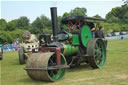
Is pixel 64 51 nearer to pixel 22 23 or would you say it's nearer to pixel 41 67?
pixel 41 67

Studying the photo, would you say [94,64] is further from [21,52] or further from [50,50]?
[21,52]

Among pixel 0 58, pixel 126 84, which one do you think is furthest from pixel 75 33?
pixel 0 58

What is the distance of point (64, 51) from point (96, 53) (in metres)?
1.49

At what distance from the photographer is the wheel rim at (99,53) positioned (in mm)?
7227

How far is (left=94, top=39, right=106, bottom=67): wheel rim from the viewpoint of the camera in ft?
23.7

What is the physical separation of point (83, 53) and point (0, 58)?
652 centimetres

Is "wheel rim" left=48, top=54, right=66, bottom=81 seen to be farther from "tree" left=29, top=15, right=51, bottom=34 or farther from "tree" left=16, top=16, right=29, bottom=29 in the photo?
"tree" left=16, top=16, right=29, bottom=29

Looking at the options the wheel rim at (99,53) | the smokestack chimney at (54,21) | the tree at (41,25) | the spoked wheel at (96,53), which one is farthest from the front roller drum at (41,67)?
the tree at (41,25)

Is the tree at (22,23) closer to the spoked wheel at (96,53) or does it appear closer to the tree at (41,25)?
the tree at (41,25)

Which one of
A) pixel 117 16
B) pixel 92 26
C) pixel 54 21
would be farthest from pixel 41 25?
pixel 54 21

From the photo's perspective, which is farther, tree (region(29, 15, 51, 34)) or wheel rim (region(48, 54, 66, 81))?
tree (region(29, 15, 51, 34))

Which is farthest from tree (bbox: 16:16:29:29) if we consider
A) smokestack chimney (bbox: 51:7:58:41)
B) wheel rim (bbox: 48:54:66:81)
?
wheel rim (bbox: 48:54:66:81)

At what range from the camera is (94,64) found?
6.76 meters

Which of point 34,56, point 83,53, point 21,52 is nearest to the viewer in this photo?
point 34,56
